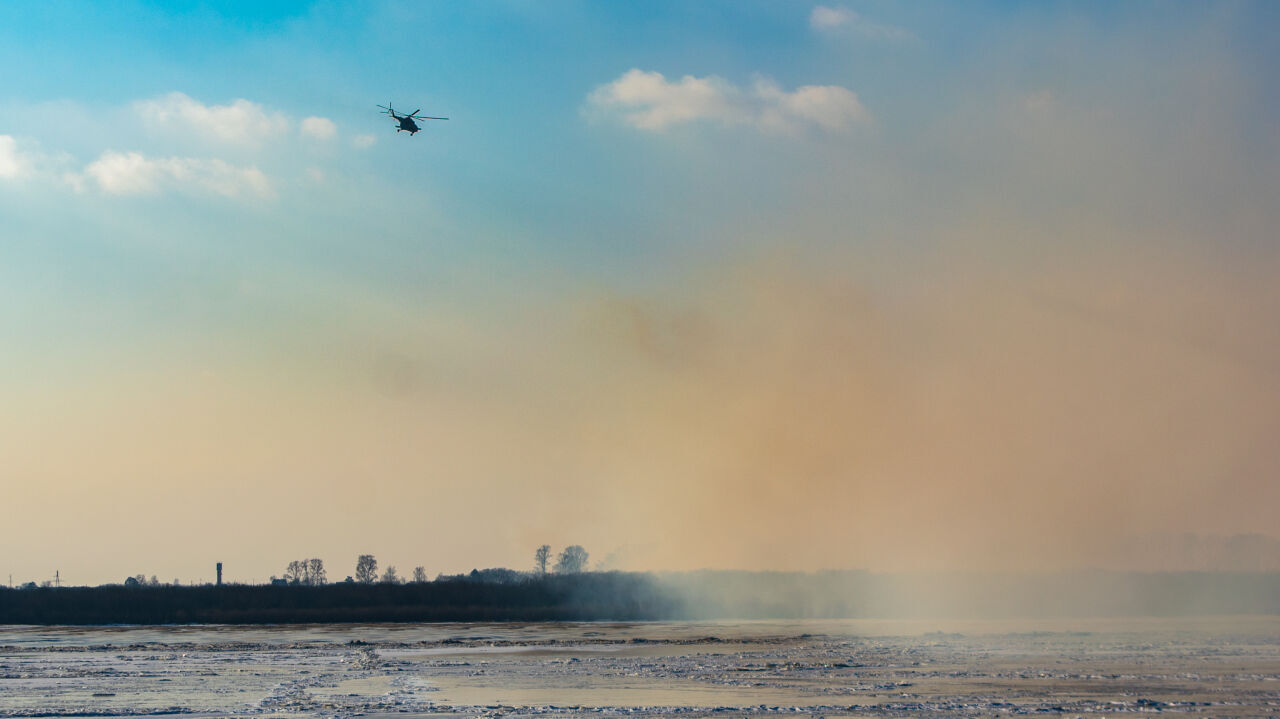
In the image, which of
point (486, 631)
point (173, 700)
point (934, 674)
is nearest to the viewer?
point (173, 700)

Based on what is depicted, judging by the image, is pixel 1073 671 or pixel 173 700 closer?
pixel 173 700

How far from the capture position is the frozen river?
104ft

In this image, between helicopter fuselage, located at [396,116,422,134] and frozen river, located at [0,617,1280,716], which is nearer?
frozen river, located at [0,617,1280,716]

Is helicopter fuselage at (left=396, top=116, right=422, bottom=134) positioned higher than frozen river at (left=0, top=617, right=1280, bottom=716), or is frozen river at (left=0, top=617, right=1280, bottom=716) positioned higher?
helicopter fuselage at (left=396, top=116, right=422, bottom=134)

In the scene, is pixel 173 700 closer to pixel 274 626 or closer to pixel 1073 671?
pixel 1073 671

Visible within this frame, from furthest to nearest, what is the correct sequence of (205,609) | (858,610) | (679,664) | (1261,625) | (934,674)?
(205,609) < (858,610) < (1261,625) < (679,664) < (934,674)

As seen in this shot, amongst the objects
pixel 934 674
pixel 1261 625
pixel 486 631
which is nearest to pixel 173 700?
pixel 934 674

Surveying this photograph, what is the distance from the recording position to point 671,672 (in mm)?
41219

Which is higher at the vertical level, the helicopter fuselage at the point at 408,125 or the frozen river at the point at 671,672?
the helicopter fuselage at the point at 408,125

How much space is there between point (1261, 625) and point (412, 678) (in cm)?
5324

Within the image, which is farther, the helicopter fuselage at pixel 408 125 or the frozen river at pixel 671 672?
the helicopter fuselage at pixel 408 125

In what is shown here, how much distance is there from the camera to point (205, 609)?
10256 centimetres

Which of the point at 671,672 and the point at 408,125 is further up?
the point at 408,125

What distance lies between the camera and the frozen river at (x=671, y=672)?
104 ft
